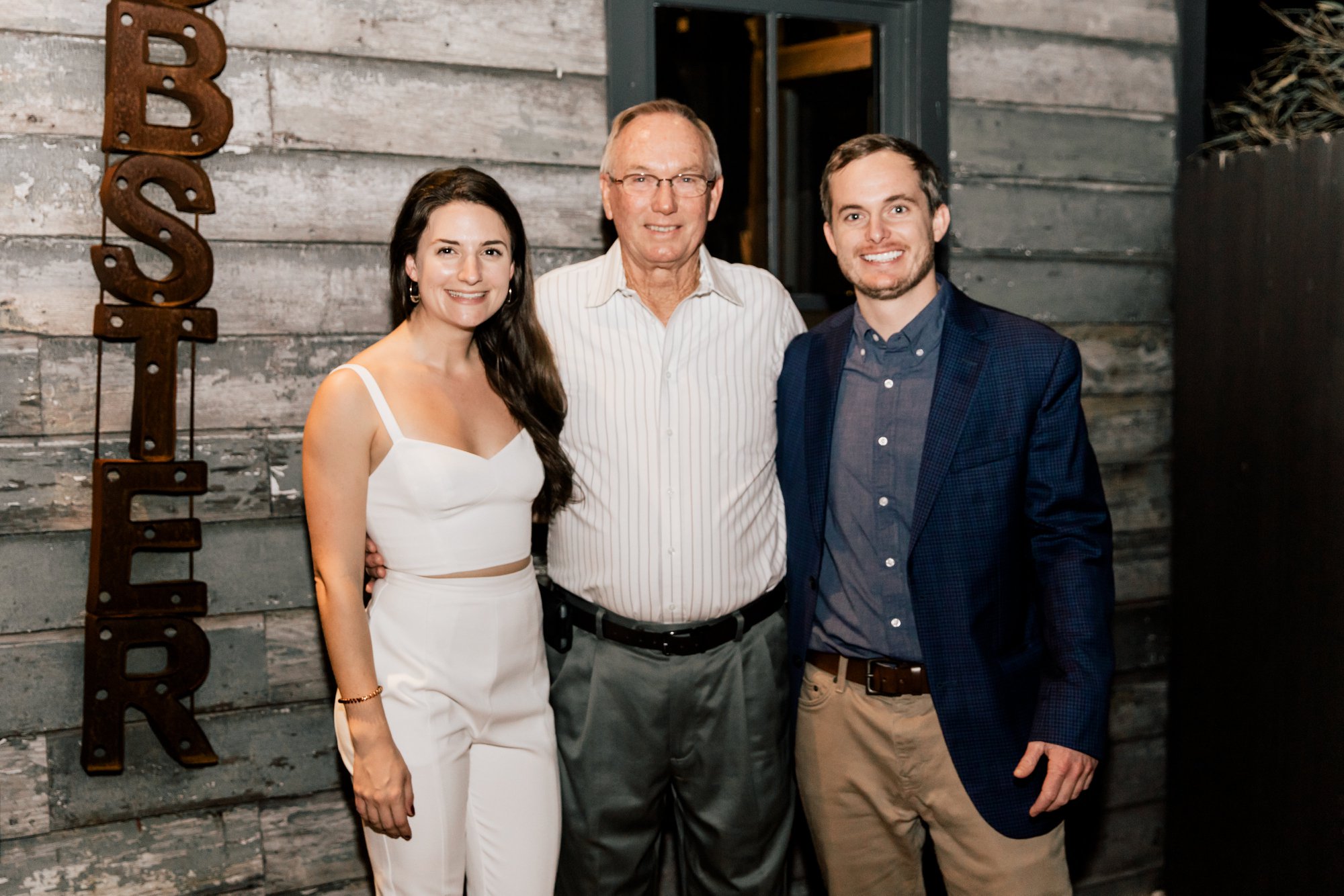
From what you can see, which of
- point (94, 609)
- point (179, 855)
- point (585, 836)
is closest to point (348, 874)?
point (179, 855)

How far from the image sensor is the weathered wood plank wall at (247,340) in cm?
216

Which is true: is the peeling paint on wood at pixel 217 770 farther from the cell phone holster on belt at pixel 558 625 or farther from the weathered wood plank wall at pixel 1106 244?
the weathered wood plank wall at pixel 1106 244

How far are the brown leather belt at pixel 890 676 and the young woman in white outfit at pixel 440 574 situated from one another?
59 cm

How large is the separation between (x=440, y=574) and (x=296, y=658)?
2.37 feet

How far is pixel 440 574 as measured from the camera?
73.5 inches

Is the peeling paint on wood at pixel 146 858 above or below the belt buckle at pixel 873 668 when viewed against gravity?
below

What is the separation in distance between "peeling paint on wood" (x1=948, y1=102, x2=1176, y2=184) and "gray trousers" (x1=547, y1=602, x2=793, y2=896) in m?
1.46

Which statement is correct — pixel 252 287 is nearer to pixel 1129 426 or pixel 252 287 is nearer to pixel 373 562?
pixel 373 562

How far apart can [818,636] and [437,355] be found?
2.95 ft

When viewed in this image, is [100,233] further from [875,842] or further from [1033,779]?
[1033,779]

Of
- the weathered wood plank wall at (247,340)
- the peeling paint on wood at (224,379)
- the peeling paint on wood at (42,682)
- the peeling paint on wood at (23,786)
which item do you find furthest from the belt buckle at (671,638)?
the peeling paint on wood at (23,786)

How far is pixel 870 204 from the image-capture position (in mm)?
2078

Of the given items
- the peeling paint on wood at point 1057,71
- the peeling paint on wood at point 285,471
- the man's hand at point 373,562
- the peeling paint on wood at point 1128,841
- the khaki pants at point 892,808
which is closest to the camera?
the man's hand at point 373,562

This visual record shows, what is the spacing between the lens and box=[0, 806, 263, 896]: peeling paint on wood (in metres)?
2.24
